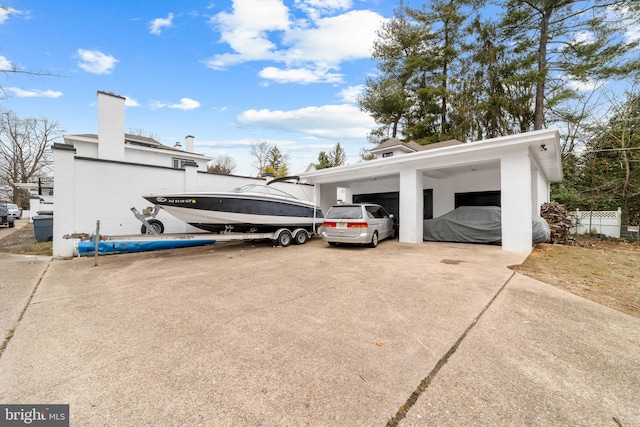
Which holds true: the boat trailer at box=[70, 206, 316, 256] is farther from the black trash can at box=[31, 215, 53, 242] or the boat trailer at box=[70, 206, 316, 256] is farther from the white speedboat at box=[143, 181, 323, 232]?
the black trash can at box=[31, 215, 53, 242]

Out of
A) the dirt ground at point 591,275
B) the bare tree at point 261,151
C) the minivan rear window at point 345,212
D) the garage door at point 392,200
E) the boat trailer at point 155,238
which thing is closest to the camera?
the dirt ground at point 591,275

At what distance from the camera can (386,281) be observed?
15.3 ft

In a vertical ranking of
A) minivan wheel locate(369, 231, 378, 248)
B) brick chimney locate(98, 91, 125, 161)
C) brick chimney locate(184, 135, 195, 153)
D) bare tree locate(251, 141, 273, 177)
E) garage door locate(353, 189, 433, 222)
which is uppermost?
bare tree locate(251, 141, 273, 177)

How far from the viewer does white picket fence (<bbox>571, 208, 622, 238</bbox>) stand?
12.8 metres

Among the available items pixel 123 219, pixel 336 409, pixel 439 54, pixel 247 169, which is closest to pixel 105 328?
pixel 336 409

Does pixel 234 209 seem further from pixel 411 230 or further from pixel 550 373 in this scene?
pixel 550 373

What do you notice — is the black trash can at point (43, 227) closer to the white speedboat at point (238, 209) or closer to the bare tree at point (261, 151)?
the white speedboat at point (238, 209)

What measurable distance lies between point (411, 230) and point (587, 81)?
14.6m

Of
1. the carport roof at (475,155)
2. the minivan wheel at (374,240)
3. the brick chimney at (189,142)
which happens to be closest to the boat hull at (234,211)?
the minivan wheel at (374,240)

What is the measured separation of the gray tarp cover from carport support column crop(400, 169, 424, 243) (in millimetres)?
896

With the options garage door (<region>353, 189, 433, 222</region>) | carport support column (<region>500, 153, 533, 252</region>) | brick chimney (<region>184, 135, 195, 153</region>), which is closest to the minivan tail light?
carport support column (<region>500, 153, 533, 252</region>)

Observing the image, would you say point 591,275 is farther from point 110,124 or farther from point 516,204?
point 110,124

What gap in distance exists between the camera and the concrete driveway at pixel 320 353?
1.66 m

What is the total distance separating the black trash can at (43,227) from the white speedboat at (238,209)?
6504 mm
